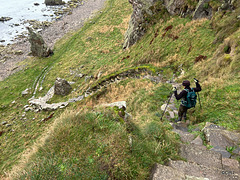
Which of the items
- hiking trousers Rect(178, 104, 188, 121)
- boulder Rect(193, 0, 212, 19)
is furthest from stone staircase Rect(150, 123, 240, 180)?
boulder Rect(193, 0, 212, 19)

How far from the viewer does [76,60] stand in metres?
30.5

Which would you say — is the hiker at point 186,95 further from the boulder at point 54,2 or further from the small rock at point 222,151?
the boulder at point 54,2

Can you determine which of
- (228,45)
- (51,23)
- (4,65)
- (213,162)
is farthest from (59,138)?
(51,23)

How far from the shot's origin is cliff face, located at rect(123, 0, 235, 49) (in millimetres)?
16938

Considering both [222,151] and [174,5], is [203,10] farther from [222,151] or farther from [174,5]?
[222,151]

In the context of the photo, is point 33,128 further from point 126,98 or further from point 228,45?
point 228,45

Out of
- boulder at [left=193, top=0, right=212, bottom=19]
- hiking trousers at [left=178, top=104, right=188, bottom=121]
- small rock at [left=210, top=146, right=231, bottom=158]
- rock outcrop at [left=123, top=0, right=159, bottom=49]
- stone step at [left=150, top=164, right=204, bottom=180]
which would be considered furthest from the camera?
rock outcrop at [left=123, top=0, right=159, bottom=49]

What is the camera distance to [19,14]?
65312mm

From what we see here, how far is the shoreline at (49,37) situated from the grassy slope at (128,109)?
6.30 m

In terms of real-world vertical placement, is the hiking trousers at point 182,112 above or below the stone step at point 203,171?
below

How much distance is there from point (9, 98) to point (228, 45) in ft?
94.9

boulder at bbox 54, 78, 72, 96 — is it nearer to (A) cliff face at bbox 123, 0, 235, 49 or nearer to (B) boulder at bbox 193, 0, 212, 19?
(A) cliff face at bbox 123, 0, 235, 49

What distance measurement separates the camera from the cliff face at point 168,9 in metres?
16.9

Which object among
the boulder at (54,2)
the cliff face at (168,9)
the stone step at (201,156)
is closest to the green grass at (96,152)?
the stone step at (201,156)
